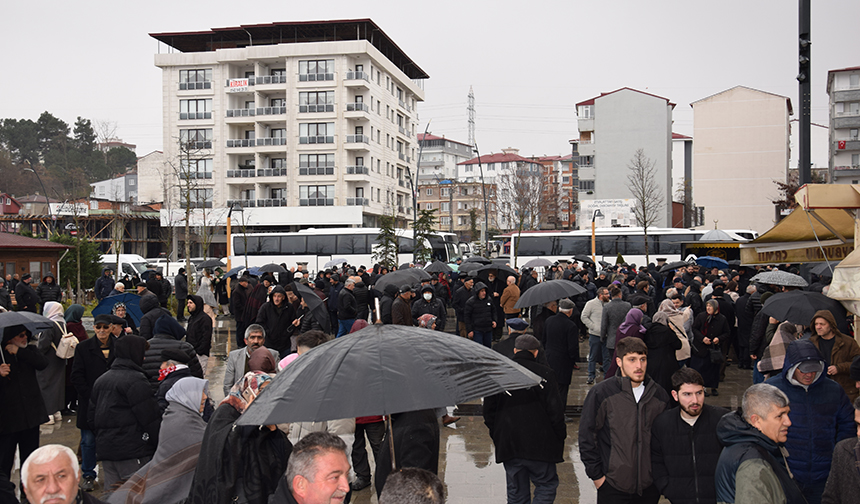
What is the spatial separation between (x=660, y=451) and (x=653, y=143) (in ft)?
202

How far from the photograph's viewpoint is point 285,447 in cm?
414

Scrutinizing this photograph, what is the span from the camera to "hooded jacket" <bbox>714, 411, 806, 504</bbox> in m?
3.76

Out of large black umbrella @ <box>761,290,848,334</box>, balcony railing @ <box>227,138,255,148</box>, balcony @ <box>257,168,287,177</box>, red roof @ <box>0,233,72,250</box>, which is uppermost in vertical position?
balcony railing @ <box>227,138,255,148</box>

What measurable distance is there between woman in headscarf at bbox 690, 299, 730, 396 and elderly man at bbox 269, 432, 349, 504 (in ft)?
28.4

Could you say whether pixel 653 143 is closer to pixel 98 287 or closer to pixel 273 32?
pixel 273 32

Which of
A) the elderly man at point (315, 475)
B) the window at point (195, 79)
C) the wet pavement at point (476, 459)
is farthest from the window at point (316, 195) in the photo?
the elderly man at point (315, 475)

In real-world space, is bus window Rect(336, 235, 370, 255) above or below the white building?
below

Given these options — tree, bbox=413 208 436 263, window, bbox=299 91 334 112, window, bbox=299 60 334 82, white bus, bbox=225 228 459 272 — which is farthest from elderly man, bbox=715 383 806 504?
window, bbox=299 60 334 82

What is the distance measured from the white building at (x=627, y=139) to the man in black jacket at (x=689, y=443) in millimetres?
58974

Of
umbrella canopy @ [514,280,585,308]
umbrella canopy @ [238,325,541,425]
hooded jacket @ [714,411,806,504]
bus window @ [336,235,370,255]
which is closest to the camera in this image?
umbrella canopy @ [238,325,541,425]

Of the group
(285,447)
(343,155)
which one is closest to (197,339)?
(285,447)

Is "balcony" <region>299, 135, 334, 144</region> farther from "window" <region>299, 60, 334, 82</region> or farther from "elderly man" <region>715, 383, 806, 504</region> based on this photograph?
"elderly man" <region>715, 383, 806, 504</region>

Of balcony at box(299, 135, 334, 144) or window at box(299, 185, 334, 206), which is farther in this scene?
window at box(299, 185, 334, 206)

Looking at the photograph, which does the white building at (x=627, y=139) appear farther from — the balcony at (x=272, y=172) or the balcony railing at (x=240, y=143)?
the balcony railing at (x=240, y=143)
